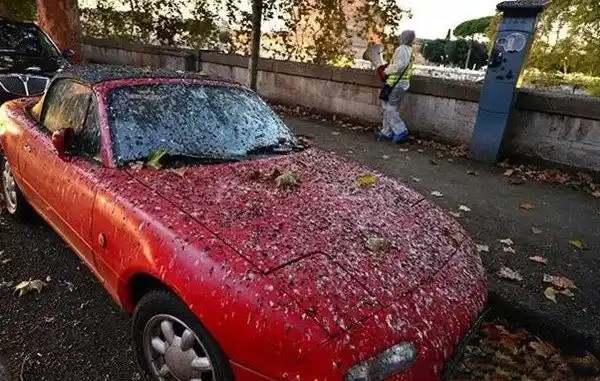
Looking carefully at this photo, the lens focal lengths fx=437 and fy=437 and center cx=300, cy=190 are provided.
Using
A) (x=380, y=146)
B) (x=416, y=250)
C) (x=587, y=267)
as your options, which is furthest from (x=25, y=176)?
(x=380, y=146)

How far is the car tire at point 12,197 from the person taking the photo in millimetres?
3918

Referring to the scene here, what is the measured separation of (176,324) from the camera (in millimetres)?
2104

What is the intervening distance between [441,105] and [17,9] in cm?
1488

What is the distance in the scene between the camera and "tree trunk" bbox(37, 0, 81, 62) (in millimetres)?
9148

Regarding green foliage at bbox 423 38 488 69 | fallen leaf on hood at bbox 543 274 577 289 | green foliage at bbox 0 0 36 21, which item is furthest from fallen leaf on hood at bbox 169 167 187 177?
green foliage at bbox 423 38 488 69

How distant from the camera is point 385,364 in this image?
65.3 inches

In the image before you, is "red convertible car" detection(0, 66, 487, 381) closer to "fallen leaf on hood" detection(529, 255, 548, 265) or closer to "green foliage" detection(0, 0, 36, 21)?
"fallen leaf on hood" detection(529, 255, 548, 265)

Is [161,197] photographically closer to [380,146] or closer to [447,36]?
[380,146]

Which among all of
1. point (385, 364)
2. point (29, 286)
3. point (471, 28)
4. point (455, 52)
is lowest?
point (29, 286)

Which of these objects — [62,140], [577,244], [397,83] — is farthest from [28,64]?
[577,244]

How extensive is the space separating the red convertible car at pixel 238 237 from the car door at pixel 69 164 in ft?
0.05

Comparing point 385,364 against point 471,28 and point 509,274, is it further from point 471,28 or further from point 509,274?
point 471,28

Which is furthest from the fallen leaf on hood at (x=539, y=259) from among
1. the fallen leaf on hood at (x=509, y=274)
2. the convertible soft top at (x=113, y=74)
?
the convertible soft top at (x=113, y=74)

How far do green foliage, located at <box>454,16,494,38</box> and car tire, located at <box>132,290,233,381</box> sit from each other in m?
20.2
